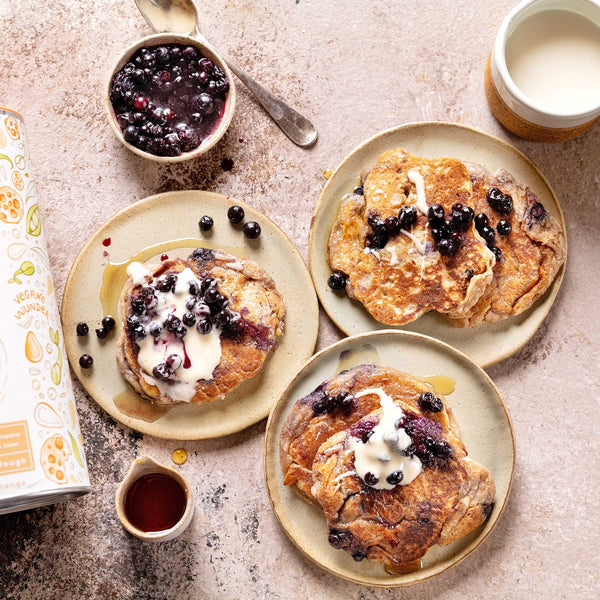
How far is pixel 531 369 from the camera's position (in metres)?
2.79

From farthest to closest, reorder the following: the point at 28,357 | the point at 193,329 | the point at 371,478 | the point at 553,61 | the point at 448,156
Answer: the point at 448,156, the point at 553,61, the point at 193,329, the point at 371,478, the point at 28,357

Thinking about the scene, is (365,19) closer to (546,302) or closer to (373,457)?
(546,302)

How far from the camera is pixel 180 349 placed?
2.54m

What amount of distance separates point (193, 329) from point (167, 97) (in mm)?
875

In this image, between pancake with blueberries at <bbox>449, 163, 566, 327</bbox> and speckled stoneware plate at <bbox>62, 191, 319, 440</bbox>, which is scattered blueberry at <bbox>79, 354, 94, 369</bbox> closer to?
speckled stoneware plate at <bbox>62, 191, 319, 440</bbox>

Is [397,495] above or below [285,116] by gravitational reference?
below

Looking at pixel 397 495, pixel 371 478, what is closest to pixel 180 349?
pixel 371 478

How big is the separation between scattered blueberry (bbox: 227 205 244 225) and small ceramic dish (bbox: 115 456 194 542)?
936 mm

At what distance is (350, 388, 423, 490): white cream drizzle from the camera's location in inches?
94.1

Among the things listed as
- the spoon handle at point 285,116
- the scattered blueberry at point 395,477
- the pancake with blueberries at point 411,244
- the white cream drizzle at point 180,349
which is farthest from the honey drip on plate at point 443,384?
the spoon handle at point 285,116

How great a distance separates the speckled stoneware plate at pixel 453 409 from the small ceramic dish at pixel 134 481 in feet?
1.00

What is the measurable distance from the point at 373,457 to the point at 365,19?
68.6 inches

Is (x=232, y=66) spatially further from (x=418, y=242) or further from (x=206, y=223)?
(x=418, y=242)

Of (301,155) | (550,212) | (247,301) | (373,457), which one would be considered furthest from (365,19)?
(373,457)
